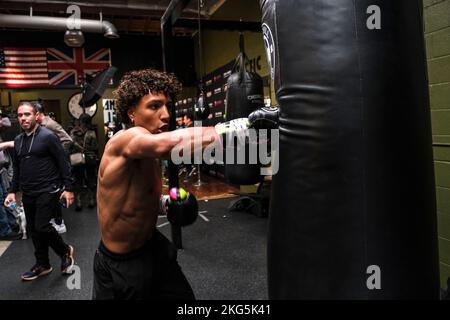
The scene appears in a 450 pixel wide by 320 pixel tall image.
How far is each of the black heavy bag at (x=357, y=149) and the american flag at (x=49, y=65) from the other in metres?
9.77

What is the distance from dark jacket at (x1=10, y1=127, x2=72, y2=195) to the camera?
129 inches

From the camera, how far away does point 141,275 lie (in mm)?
1688

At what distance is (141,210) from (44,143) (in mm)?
2072

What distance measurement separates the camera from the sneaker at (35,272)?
3.31 metres

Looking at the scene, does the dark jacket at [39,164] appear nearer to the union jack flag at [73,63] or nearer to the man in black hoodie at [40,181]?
the man in black hoodie at [40,181]

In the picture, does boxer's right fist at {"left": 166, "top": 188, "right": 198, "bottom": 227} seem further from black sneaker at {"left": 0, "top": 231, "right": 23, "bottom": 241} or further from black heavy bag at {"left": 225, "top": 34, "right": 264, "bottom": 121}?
black sneaker at {"left": 0, "top": 231, "right": 23, "bottom": 241}

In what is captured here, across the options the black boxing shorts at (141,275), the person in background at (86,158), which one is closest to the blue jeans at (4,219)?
the person in background at (86,158)

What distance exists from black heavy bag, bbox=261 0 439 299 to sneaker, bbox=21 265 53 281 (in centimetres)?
293

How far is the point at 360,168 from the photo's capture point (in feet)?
3.78

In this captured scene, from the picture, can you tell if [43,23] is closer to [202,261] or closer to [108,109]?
[108,109]
